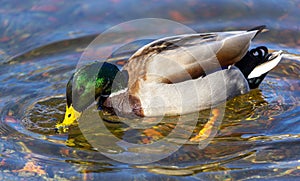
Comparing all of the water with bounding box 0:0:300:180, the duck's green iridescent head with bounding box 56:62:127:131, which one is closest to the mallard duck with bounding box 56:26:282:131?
the duck's green iridescent head with bounding box 56:62:127:131

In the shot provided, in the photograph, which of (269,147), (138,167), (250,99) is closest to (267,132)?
(269,147)

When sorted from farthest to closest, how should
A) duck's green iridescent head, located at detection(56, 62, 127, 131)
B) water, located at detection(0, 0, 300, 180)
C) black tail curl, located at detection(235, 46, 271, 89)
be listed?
1. black tail curl, located at detection(235, 46, 271, 89)
2. duck's green iridescent head, located at detection(56, 62, 127, 131)
3. water, located at detection(0, 0, 300, 180)

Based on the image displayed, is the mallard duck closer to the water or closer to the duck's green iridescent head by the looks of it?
the duck's green iridescent head

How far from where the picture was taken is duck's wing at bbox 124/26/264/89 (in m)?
6.62

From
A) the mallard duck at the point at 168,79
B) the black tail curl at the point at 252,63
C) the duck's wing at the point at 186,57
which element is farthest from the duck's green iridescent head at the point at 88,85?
the black tail curl at the point at 252,63

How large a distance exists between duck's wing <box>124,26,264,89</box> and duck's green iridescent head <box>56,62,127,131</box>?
0.67 ft

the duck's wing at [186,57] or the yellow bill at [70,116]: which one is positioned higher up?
the duck's wing at [186,57]

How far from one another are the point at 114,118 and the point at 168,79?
2.79ft

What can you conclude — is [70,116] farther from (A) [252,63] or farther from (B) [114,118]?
(A) [252,63]

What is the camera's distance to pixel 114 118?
7.00 meters

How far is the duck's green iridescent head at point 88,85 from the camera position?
6.30 meters

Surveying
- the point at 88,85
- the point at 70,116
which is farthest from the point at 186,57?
the point at 70,116

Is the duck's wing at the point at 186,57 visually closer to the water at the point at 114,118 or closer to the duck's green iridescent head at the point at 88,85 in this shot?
the duck's green iridescent head at the point at 88,85

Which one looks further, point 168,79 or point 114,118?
point 114,118
